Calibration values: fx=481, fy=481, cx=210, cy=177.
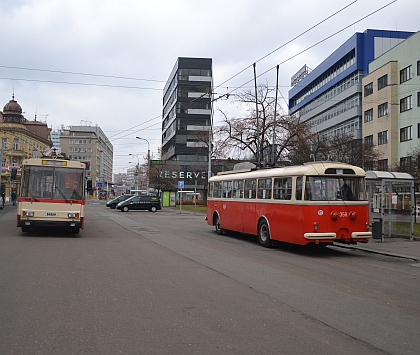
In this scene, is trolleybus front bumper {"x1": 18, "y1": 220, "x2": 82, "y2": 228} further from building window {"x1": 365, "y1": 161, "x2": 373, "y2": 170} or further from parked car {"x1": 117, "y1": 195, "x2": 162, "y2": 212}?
parked car {"x1": 117, "y1": 195, "x2": 162, "y2": 212}

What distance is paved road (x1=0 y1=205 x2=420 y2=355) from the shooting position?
536 centimetres

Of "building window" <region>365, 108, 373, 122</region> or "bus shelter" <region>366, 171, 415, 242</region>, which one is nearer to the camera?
"bus shelter" <region>366, 171, 415, 242</region>

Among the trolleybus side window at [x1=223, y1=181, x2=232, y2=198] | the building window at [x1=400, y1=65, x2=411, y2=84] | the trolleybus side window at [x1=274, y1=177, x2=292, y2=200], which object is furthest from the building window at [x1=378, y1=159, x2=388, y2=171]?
the trolleybus side window at [x1=274, y1=177, x2=292, y2=200]

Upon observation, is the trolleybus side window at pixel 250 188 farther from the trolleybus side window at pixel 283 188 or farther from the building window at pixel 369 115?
the building window at pixel 369 115

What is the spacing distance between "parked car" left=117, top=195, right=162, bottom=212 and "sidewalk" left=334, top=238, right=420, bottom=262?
104ft

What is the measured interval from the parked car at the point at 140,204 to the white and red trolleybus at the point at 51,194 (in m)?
29.7

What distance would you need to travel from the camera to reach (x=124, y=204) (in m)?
46.9

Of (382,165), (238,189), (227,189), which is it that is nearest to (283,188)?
(238,189)

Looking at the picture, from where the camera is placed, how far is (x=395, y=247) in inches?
654

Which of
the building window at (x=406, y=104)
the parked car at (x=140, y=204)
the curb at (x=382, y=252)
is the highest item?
the building window at (x=406, y=104)

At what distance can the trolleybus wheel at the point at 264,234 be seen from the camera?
1624cm

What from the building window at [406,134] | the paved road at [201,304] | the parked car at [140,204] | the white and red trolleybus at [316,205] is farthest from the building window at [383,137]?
the paved road at [201,304]

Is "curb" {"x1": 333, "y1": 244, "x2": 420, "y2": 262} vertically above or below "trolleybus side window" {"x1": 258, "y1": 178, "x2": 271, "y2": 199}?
below

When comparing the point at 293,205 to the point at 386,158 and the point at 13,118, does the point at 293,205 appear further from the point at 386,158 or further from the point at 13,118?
the point at 13,118
